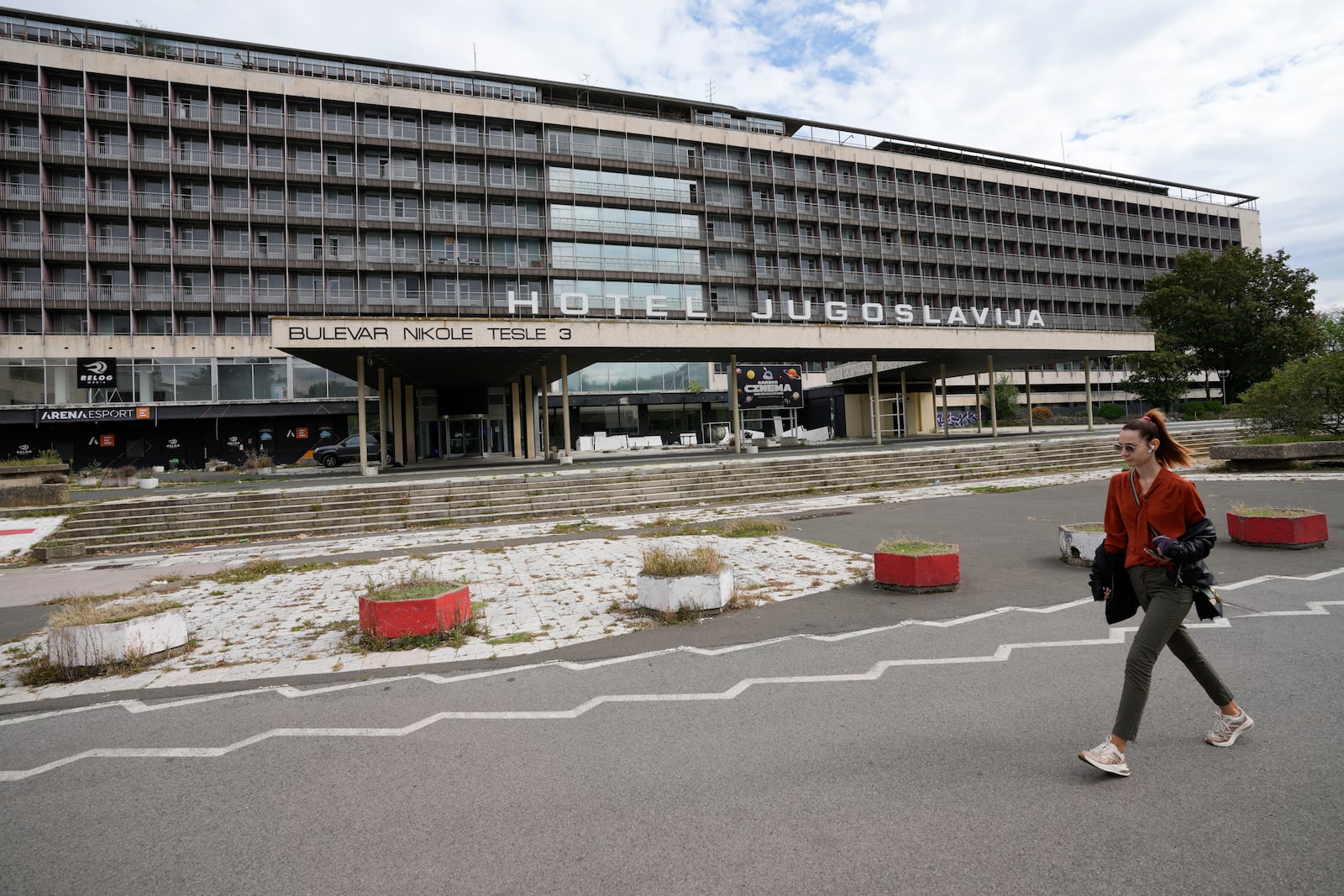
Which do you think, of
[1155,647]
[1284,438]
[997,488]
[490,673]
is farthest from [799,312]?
[1155,647]

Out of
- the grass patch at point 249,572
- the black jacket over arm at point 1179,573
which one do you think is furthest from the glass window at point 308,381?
the black jacket over arm at point 1179,573

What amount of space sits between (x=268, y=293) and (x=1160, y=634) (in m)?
52.6

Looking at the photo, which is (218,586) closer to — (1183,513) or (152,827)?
(152,827)

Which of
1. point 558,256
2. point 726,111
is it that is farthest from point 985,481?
point 726,111

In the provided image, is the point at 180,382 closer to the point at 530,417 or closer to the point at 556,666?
the point at 530,417

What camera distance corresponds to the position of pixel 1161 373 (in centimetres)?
4972

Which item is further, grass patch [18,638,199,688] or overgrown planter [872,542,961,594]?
A: overgrown planter [872,542,961,594]

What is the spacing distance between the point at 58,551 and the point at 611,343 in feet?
56.0

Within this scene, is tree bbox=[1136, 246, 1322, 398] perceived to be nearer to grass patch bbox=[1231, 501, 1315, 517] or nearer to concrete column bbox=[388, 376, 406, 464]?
grass patch bbox=[1231, 501, 1315, 517]

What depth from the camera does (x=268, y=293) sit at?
45.1m

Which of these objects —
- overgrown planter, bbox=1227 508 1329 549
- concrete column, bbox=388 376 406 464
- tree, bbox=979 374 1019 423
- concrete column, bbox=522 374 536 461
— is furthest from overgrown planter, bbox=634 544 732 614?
tree, bbox=979 374 1019 423

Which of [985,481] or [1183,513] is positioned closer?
[1183,513]

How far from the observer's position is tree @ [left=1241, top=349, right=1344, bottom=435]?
19766mm

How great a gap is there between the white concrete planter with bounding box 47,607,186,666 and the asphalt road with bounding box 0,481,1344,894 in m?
1.13
